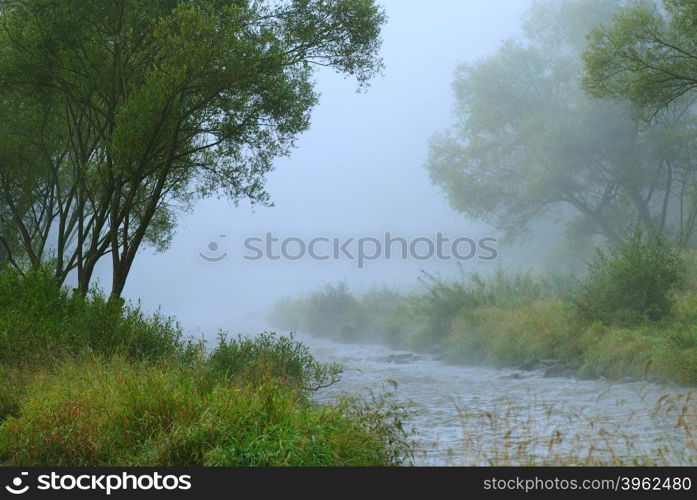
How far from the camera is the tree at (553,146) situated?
127 ft

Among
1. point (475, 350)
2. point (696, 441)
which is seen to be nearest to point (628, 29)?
point (475, 350)

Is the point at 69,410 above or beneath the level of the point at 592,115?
beneath

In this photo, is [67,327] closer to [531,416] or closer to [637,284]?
[531,416]

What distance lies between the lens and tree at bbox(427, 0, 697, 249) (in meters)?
38.6

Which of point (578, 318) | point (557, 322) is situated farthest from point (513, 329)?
point (578, 318)

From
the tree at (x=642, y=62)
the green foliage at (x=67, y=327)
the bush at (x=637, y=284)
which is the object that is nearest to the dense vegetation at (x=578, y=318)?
the bush at (x=637, y=284)

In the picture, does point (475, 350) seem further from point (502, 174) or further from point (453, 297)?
point (502, 174)

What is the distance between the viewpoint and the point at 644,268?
2223cm

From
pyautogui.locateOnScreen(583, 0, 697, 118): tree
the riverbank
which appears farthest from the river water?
pyautogui.locateOnScreen(583, 0, 697, 118): tree

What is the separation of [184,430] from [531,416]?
287 inches

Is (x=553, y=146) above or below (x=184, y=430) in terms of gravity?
above

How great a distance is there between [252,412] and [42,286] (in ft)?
33.4

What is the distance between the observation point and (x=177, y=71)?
53.8 feet

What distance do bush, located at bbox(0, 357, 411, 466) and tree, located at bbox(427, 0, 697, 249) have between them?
107 ft
